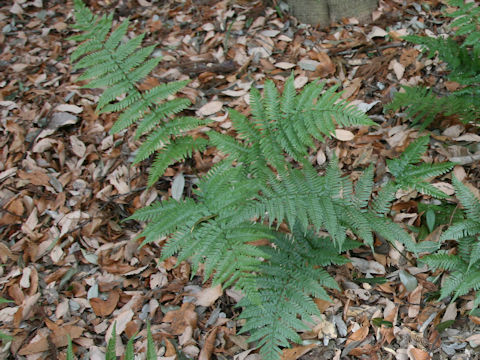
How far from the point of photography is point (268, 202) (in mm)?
2221

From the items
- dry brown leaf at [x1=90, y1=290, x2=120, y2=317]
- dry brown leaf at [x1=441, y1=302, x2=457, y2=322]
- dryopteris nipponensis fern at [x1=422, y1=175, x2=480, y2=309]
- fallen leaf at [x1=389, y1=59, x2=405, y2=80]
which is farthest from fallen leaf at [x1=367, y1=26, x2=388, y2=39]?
dry brown leaf at [x1=90, y1=290, x2=120, y2=317]

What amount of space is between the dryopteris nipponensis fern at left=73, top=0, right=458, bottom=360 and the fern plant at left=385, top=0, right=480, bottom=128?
582 millimetres

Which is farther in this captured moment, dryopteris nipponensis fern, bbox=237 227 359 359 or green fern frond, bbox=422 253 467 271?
green fern frond, bbox=422 253 467 271

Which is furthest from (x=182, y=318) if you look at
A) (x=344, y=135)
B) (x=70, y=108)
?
(x=70, y=108)

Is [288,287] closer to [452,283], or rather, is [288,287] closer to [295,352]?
[295,352]

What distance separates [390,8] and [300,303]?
9.78 ft

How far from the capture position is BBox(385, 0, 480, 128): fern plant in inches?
106

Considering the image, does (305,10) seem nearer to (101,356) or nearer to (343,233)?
(343,233)

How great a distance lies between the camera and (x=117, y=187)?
127 inches

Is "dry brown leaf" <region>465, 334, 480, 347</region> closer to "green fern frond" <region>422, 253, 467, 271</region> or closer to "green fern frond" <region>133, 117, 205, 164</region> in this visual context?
"green fern frond" <region>422, 253, 467, 271</region>

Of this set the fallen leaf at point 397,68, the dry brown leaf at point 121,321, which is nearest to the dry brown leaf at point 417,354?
the dry brown leaf at point 121,321

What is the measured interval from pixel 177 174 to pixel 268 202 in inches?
46.9

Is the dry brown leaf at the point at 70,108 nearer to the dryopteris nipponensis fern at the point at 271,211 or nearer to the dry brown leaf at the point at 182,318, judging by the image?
the dryopteris nipponensis fern at the point at 271,211

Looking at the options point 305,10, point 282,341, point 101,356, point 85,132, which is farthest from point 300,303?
point 305,10
